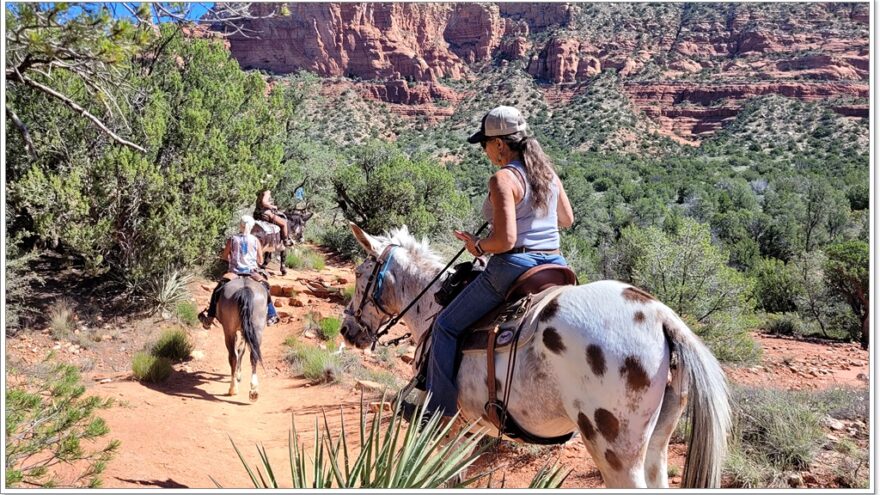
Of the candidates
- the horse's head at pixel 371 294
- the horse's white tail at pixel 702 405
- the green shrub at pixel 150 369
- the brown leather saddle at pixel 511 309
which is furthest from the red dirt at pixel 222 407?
the horse's head at pixel 371 294

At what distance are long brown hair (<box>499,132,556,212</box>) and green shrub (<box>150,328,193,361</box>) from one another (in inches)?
305

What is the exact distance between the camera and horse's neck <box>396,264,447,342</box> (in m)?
4.41

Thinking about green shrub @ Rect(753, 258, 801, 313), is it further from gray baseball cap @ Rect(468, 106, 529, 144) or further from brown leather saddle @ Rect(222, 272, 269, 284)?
gray baseball cap @ Rect(468, 106, 529, 144)

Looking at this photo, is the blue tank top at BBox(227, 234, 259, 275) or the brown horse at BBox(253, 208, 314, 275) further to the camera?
the brown horse at BBox(253, 208, 314, 275)

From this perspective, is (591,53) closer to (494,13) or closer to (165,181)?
(494,13)

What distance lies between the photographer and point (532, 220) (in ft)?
11.2

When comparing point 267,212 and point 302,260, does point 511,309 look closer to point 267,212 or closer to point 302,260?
point 267,212

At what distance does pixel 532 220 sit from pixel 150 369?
6.87m

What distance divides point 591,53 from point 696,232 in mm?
87629

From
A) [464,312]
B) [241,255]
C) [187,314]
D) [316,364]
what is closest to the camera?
[464,312]

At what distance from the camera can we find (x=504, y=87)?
8562 cm

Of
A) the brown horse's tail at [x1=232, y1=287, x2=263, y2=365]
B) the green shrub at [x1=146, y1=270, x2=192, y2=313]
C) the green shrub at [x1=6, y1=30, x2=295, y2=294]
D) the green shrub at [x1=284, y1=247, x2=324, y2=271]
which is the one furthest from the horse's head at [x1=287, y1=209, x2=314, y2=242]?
the brown horse's tail at [x1=232, y1=287, x2=263, y2=365]

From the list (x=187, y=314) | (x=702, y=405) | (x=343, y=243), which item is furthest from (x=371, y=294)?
(x=343, y=243)

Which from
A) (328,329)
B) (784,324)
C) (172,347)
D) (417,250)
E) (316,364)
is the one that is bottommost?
(784,324)
